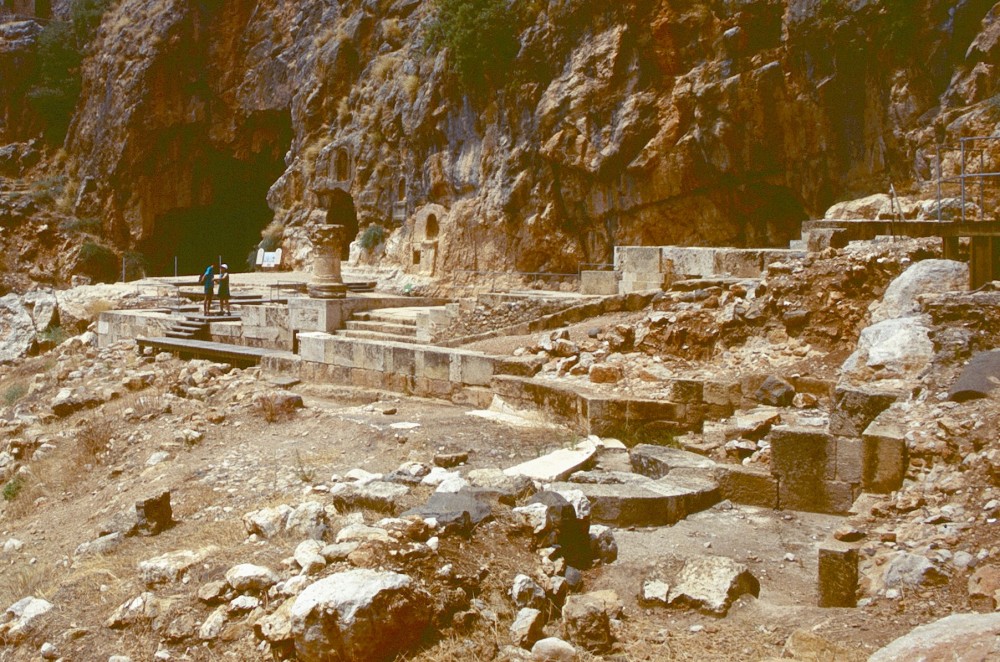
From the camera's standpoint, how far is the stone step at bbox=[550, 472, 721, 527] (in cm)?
644

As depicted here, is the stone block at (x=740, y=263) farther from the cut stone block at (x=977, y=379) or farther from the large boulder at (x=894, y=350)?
the cut stone block at (x=977, y=379)

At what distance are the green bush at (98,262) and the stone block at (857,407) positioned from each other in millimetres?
35527

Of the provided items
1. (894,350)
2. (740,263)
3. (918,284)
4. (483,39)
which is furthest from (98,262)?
(894,350)

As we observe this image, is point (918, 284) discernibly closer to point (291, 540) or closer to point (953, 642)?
point (953, 642)

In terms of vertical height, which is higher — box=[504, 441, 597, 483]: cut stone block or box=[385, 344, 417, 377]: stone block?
box=[385, 344, 417, 377]: stone block

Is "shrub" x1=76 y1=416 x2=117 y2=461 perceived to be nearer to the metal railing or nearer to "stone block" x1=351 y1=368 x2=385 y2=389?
"stone block" x1=351 y1=368 x2=385 y2=389

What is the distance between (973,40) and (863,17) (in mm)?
2289

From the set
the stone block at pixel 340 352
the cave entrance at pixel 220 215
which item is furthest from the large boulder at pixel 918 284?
the cave entrance at pixel 220 215

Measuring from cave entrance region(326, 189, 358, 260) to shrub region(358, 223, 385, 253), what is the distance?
2346 mm

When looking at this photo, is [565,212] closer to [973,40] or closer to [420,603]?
[973,40]

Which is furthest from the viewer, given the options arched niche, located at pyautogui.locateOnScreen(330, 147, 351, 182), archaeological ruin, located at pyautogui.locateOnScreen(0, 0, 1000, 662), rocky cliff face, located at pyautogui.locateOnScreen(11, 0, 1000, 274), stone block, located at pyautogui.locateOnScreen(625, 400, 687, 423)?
arched niche, located at pyautogui.locateOnScreen(330, 147, 351, 182)

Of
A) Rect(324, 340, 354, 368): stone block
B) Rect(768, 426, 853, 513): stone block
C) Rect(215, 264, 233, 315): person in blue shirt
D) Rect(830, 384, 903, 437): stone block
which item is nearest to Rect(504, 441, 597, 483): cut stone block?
Rect(768, 426, 853, 513): stone block

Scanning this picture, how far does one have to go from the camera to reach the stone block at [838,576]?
4824mm

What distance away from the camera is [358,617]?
13.6 ft
